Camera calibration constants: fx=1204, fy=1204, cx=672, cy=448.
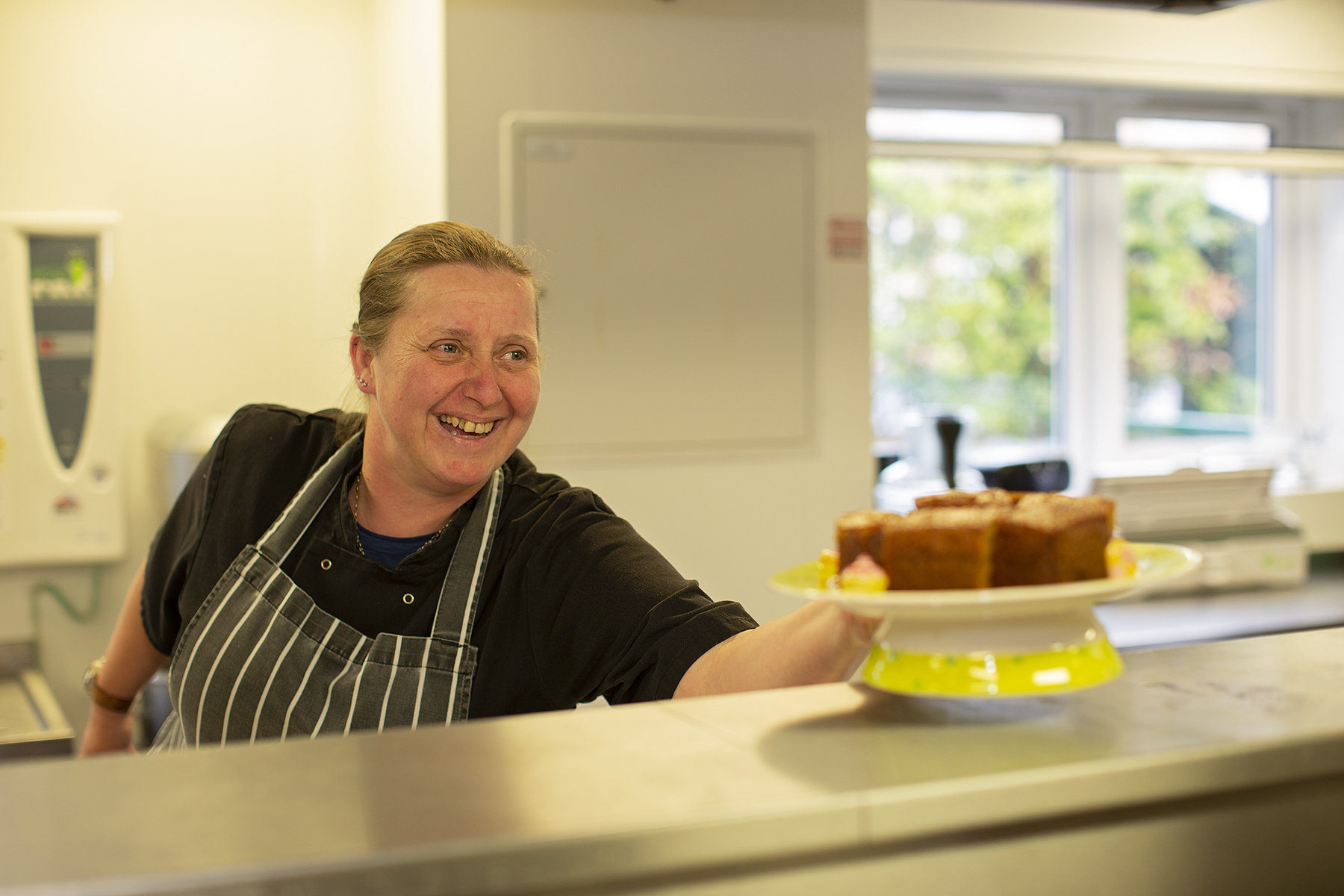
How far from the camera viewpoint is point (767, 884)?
0.63 metres

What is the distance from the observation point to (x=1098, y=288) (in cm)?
363

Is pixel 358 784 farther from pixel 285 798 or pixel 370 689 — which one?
pixel 370 689

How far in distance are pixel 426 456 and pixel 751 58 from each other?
1.45 m

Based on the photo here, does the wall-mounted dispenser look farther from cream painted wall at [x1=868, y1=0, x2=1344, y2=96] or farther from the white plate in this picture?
the white plate

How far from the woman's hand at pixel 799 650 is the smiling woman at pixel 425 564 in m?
0.12

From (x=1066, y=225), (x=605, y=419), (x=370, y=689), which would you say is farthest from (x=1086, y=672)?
(x=1066, y=225)

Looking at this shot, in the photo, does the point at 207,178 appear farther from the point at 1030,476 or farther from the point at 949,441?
the point at 1030,476

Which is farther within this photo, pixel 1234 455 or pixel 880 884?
pixel 1234 455

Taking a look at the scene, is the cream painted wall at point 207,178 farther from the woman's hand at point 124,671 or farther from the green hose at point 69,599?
the woman's hand at point 124,671

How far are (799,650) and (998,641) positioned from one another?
0.24 m

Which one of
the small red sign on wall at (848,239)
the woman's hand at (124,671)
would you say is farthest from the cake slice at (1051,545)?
the small red sign on wall at (848,239)

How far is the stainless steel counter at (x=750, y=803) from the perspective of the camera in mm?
573

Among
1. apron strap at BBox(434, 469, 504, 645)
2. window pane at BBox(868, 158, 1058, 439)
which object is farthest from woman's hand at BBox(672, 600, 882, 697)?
window pane at BBox(868, 158, 1058, 439)

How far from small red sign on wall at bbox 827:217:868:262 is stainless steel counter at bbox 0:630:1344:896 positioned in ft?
5.96
